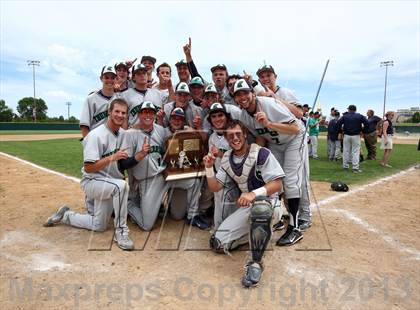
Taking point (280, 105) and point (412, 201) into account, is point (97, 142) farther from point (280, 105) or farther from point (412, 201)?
point (412, 201)

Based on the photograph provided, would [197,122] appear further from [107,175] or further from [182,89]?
[107,175]

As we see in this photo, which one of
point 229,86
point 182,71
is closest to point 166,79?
point 182,71

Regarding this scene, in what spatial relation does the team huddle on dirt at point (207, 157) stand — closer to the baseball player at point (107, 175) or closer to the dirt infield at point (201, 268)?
the baseball player at point (107, 175)

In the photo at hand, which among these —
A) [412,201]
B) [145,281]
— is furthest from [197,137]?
[412,201]

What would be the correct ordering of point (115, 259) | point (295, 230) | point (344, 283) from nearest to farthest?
point (344, 283) < point (115, 259) < point (295, 230)

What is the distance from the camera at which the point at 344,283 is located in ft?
9.91

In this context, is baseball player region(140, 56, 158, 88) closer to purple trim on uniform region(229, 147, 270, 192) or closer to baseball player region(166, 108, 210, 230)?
baseball player region(166, 108, 210, 230)

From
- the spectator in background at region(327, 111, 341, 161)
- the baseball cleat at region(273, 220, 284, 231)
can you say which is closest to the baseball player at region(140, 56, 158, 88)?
the baseball cleat at region(273, 220, 284, 231)

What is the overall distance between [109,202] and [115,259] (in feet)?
3.06

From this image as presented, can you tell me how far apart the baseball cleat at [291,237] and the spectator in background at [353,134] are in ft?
21.1

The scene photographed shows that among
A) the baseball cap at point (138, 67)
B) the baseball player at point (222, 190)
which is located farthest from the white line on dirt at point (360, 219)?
the baseball cap at point (138, 67)

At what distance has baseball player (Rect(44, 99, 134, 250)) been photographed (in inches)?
154

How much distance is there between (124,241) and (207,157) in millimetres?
1447

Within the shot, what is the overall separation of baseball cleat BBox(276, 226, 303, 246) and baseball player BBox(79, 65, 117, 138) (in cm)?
290
